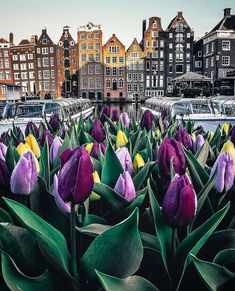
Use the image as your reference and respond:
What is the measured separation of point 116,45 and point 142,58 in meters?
3.87

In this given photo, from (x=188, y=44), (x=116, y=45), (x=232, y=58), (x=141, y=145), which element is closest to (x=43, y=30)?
(x=116, y=45)

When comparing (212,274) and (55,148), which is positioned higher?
(55,148)

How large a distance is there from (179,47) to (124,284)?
46.3 metres

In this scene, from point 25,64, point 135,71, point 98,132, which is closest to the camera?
point 98,132

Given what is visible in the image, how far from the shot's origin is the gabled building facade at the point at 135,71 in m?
45.2

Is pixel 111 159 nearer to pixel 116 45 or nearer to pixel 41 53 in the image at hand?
pixel 116 45

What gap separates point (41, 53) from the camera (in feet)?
155

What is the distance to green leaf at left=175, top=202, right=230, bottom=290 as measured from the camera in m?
0.65

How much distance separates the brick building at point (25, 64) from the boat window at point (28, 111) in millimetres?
38474

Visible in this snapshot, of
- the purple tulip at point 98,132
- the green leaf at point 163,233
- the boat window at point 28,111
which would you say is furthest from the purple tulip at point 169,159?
the boat window at point 28,111

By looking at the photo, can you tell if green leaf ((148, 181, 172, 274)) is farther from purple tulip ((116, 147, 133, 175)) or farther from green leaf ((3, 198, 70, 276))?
purple tulip ((116, 147, 133, 175))

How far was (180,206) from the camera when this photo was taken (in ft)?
2.19

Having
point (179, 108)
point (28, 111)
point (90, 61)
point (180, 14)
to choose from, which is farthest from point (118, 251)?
point (180, 14)

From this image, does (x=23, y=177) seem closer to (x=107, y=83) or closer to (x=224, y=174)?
(x=224, y=174)
